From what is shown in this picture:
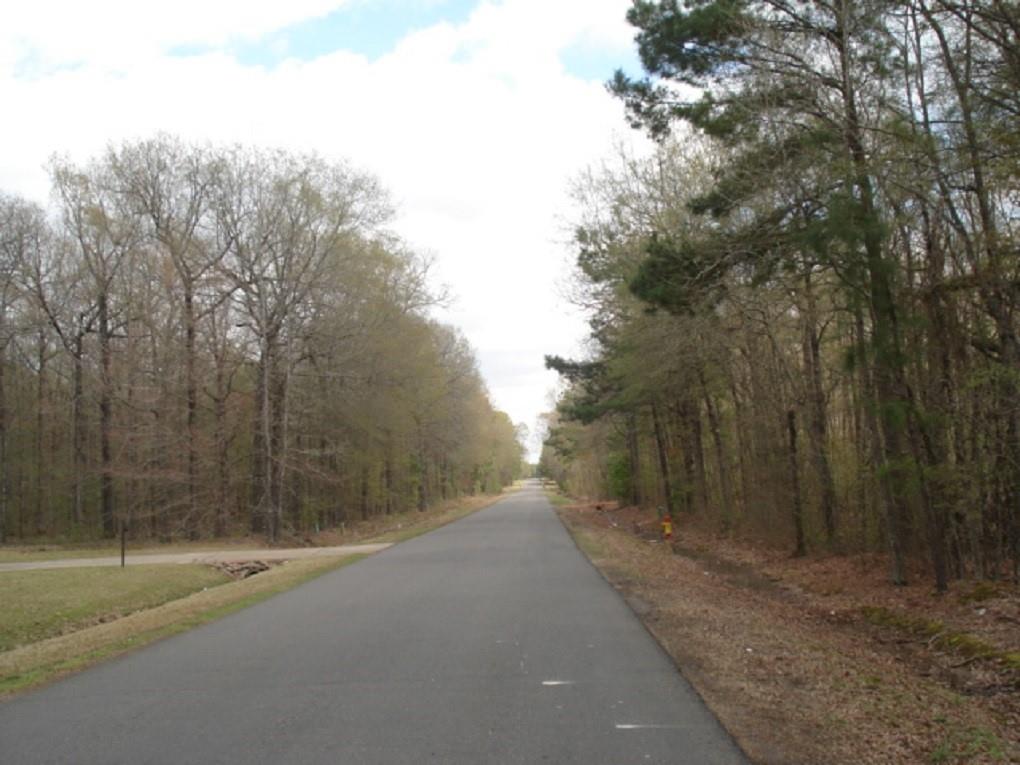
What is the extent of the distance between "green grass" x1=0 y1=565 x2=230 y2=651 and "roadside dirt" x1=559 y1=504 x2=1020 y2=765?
9660mm

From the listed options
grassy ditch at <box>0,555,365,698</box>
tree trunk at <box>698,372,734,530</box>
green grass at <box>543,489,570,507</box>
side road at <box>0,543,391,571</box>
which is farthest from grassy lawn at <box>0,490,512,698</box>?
green grass at <box>543,489,570,507</box>

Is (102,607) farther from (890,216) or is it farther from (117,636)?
(890,216)

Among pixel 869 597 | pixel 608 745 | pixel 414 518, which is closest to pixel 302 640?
pixel 608 745

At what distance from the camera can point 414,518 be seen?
153 feet

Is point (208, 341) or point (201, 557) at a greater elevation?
point (208, 341)

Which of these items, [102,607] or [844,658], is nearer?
[844,658]

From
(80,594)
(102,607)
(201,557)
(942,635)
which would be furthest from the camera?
(201,557)

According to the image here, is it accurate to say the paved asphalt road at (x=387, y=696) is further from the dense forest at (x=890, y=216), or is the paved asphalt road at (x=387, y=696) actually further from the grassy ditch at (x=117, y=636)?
the dense forest at (x=890, y=216)

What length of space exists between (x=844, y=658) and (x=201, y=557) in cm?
1982

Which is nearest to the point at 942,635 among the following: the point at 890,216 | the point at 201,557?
the point at 890,216

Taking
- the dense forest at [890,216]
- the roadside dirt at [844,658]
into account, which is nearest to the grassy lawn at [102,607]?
the roadside dirt at [844,658]

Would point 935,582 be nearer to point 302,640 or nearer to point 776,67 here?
point 776,67

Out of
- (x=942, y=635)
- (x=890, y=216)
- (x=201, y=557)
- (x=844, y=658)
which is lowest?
(x=942, y=635)

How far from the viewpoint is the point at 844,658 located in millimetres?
8258
